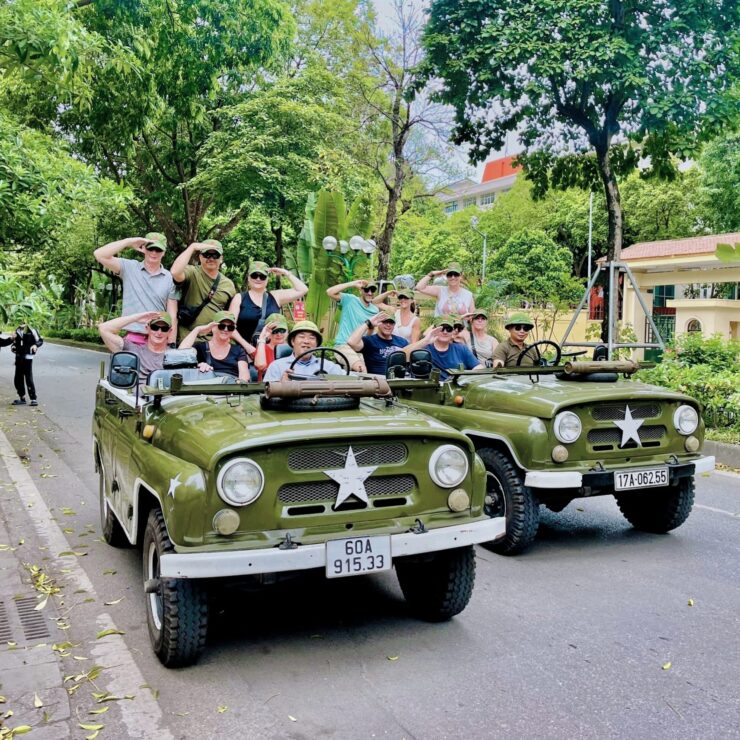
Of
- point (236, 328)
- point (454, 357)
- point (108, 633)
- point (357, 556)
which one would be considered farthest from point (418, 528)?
point (454, 357)

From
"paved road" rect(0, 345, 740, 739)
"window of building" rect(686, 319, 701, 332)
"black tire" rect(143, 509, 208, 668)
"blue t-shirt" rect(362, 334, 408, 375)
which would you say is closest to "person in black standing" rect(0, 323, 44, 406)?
"blue t-shirt" rect(362, 334, 408, 375)

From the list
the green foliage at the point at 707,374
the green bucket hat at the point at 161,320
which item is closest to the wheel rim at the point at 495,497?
the green bucket hat at the point at 161,320

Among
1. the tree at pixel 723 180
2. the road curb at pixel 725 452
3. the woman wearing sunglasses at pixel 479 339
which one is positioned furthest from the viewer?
the tree at pixel 723 180

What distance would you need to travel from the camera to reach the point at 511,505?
565cm

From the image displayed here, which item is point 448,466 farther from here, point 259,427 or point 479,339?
point 479,339

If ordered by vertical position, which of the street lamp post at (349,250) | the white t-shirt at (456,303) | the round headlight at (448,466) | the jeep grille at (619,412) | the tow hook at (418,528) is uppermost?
the street lamp post at (349,250)

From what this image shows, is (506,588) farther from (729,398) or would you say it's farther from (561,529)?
(729,398)

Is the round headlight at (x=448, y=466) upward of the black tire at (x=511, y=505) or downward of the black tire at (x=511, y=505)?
upward

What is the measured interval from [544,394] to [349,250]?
1307 cm

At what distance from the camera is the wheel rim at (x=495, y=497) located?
5.79 meters

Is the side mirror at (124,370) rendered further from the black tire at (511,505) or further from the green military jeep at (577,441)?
the black tire at (511,505)

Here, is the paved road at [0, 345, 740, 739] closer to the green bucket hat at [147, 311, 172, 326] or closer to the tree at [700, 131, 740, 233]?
the green bucket hat at [147, 311, 172, 326]

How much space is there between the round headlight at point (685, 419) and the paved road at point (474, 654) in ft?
2.98

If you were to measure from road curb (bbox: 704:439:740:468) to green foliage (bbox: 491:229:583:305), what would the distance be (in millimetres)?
27754
